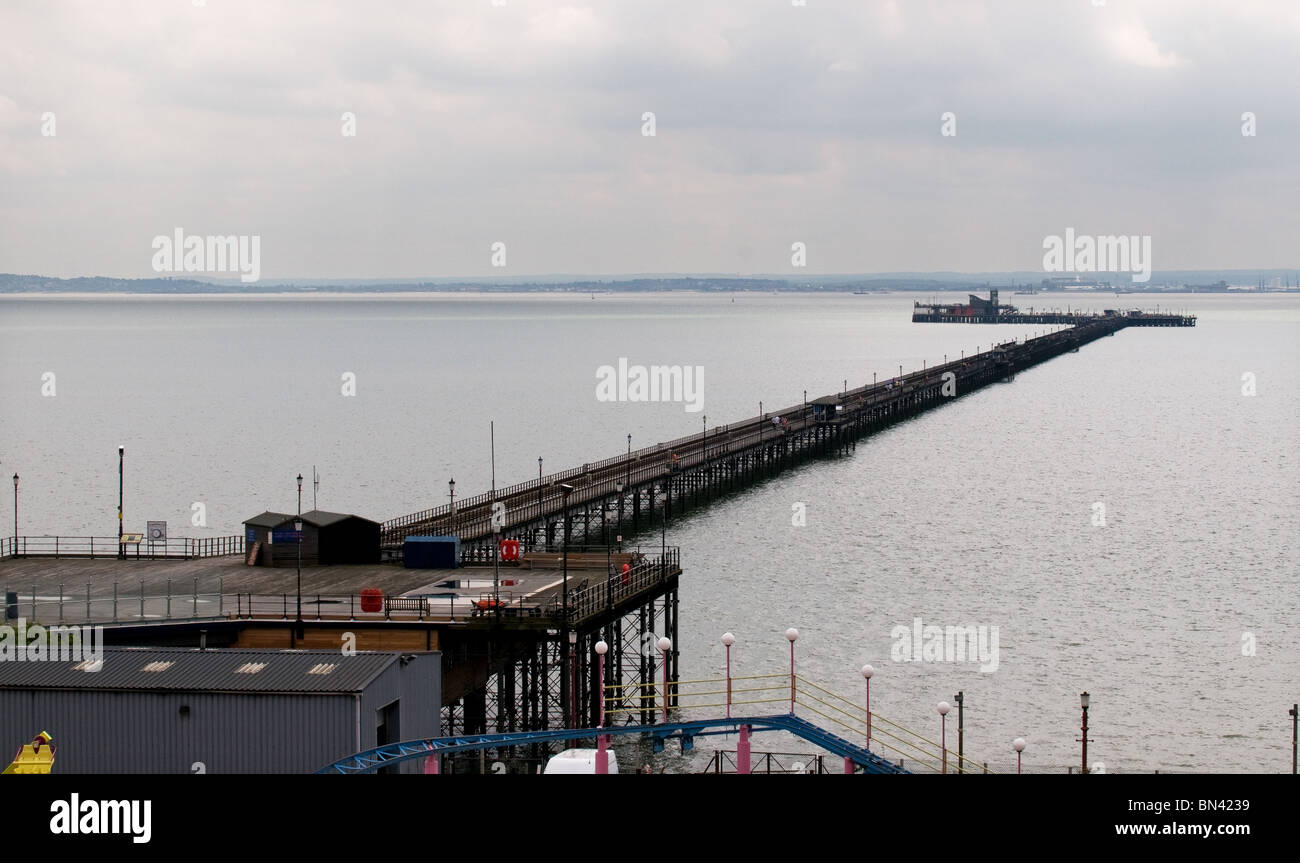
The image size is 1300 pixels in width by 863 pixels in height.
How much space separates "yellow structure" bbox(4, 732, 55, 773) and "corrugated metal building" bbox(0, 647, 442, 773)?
7.98 feet

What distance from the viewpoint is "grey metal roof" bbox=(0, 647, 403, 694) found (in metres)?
33.1

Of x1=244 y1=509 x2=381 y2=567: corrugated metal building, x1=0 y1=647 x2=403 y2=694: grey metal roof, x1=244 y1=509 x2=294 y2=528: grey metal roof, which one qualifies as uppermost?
x1=244 y1=509 x2=294 y2=528: grey metal roof

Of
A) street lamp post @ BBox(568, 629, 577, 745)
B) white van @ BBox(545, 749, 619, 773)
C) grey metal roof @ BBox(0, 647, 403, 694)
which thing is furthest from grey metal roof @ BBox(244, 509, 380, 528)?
white van @ BBox(545, 749, 619, 773)

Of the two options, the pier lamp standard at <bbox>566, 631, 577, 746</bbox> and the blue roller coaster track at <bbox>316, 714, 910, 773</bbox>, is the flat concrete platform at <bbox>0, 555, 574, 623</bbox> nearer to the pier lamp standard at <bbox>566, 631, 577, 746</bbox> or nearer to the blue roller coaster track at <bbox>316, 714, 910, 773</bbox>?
the pier lamp standard at <bbox>566, 631, 577, 746</bbox>

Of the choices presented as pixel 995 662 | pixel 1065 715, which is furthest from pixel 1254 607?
pixel 1065 715

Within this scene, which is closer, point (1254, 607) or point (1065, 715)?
point (1065, 715)

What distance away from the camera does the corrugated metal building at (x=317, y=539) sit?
51.6 meters

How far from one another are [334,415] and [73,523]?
8116cm

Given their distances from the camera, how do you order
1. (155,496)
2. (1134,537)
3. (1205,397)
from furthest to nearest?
(1205,397), (155,496), (1134,537)

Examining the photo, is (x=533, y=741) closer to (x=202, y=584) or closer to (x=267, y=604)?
(x=267, y=604)

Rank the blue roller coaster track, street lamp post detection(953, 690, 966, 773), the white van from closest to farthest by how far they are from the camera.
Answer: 1. the white van
2. the blue roller coaster track
3. street lamp post detection(953, 690, 966, 773)

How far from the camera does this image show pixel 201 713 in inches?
1300
